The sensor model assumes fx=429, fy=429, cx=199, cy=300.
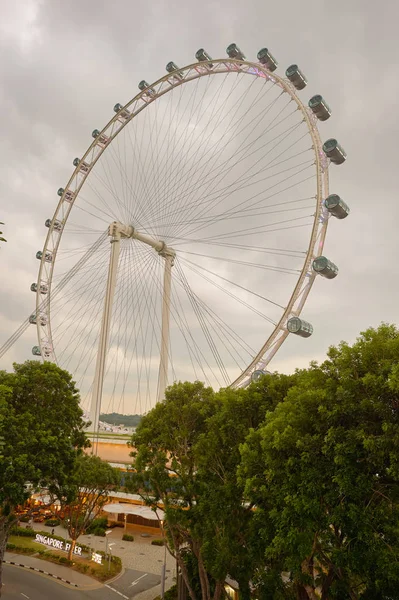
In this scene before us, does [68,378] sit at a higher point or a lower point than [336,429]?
higher

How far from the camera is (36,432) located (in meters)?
17.8

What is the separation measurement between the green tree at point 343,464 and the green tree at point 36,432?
32.8 feet

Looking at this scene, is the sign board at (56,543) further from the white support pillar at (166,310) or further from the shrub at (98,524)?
the white support pillar at (166,310)

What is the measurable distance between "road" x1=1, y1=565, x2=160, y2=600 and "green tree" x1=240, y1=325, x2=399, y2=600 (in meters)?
15.5

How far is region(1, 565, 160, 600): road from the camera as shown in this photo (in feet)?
70.5

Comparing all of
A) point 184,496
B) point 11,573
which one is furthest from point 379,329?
point 11,573

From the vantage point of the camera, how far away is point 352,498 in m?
9.35

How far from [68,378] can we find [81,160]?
78.4ft

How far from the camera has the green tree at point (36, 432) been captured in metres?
16.7

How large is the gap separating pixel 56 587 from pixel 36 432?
11006 mm

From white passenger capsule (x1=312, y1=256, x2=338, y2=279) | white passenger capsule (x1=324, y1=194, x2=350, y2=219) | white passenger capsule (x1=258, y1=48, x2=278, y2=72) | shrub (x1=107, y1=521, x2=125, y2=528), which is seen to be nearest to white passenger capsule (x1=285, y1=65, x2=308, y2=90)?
Result: white passenger capsule (x1=258, y1=48, x2=278, y2=72)

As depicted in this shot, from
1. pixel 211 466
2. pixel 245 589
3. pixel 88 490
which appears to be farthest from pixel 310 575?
pixel 88 490

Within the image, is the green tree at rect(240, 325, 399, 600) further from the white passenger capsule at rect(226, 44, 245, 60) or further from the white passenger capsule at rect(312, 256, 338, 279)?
the white passenger capsule at rect(226, 44, 245, 60)

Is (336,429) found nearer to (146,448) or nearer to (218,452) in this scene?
(218,452)
